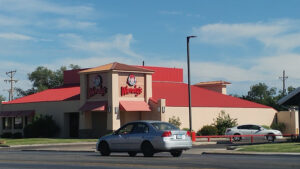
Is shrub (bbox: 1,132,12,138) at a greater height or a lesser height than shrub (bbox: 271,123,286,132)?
lesser

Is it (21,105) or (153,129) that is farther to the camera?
(21,105)

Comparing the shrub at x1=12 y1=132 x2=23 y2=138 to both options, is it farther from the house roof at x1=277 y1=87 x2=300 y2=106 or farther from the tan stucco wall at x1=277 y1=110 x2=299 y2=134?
the house roof at x1=277 y1=87 x2=300 y2=106

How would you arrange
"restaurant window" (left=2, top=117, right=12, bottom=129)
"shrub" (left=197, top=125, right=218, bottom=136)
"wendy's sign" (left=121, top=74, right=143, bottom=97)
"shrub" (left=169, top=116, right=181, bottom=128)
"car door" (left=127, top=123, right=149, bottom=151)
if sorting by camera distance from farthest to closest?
"restaurant window" (left=2, top=117, right=12, bottom=129) < "shrub" (left=197, top=125, right=218, bottom=136) < "shrub" (left=169, top=116, right=181, bottom=128) < "wendy's sign" (left=121, top=74, right=143, bottom=97) < "car door" (left=127, top=123, right=149, bottom=151)

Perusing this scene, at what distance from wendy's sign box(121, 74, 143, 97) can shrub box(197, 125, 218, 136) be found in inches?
291

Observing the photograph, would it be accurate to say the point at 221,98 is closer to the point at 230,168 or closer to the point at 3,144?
the point at 3,144

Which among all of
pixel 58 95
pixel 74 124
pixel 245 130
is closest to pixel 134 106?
A: pixel 74 124

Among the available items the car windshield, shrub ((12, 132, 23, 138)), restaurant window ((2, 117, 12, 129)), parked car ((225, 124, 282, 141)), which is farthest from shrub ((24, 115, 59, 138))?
the car windshield

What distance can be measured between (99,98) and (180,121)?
311 inches

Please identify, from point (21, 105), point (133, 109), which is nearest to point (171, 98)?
point (133, 109)

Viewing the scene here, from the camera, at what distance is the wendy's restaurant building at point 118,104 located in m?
47.6

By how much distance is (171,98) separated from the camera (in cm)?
5297

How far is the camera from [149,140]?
2217 cm

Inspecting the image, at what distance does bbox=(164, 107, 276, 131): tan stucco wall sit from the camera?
51.0m

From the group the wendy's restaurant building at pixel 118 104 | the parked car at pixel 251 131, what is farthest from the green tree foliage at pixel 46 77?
the parked car at pixel 251 131
